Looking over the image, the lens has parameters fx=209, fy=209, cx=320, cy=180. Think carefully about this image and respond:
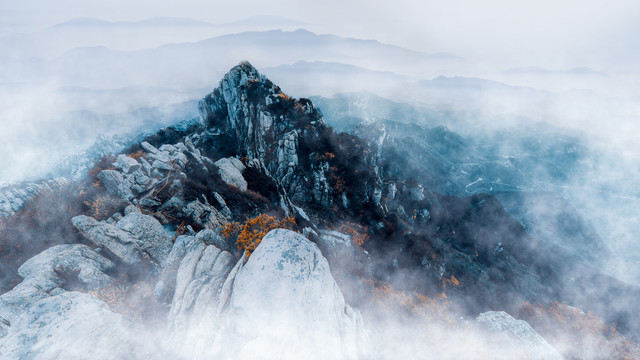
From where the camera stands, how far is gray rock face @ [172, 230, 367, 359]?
7566mm

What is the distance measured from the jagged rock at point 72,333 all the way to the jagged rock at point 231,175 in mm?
17235

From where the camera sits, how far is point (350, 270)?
15578mm

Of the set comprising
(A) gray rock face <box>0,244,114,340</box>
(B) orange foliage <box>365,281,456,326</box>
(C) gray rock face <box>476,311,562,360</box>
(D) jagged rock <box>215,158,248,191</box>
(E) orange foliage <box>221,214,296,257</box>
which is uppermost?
(E) orange foliage <box>221,214,296,257</box>

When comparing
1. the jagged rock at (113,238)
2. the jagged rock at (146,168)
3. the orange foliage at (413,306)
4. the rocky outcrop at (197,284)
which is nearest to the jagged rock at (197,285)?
the rocky outcrop at (197,284)

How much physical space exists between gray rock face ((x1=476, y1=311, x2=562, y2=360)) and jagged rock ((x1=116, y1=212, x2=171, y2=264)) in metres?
20.6

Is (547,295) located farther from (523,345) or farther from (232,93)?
(232,93)

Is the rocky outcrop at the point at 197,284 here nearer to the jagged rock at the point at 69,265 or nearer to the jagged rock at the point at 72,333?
the jagged rock at the point at 72,333

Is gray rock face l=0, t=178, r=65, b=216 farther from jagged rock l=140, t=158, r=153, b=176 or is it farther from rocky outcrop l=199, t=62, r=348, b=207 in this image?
rocky outcrop l=199, t=62, r=348, b=207

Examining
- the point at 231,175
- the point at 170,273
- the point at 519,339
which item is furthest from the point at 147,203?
the point at 519,339

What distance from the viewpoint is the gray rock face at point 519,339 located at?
11477 mm

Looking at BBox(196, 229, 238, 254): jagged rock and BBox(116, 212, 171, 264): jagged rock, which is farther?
BBox(116, 212, 171, 264): jagged rock

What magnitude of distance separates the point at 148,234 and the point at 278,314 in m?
11.2

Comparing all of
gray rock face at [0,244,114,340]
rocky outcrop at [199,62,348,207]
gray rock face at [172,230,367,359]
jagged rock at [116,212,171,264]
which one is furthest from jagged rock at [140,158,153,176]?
gray rock face at [172,230,367,359]

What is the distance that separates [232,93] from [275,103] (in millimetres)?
13509
